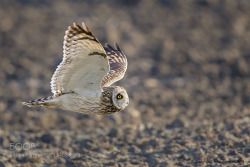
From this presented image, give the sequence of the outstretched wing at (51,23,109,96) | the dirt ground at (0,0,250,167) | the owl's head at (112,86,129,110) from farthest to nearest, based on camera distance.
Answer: the dirt ground at (0,0,250,167)
the owl's head at (112,86,129,110)
the outstretched wing at (51,23,109,96)

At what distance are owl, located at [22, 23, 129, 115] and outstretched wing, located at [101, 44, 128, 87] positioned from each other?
0.17 m

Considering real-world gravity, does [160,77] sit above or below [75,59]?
above

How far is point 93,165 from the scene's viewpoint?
6.66 m

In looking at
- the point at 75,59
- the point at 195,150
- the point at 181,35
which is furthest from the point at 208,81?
the point at 75,59

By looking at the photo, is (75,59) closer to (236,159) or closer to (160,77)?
(236,159)

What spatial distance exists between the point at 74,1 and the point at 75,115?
731cm

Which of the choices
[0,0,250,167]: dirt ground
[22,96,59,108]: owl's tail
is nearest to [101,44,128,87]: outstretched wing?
[22,96,59,108]: owl's tail

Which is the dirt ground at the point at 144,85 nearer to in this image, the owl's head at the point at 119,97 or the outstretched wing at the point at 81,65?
the owl's head at the point at 119,97

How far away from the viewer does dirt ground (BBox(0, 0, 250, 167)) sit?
23.3 feet

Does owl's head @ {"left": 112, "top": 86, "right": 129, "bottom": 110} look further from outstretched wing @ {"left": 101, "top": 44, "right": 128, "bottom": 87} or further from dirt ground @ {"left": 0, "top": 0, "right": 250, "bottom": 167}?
dirt ground @ {"left": 0, "top": 0, "right": 250, "bottom": 167}

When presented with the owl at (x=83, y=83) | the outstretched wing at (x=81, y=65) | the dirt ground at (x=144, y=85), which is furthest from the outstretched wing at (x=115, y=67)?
the dirt ground at (x=144, y=85)

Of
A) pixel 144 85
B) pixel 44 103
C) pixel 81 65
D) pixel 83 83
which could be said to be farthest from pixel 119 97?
pixel 144 85

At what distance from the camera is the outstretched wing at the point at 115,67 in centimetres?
693

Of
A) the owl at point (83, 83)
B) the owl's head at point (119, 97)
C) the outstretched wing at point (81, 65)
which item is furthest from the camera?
the owl's head at point (119, 97)
